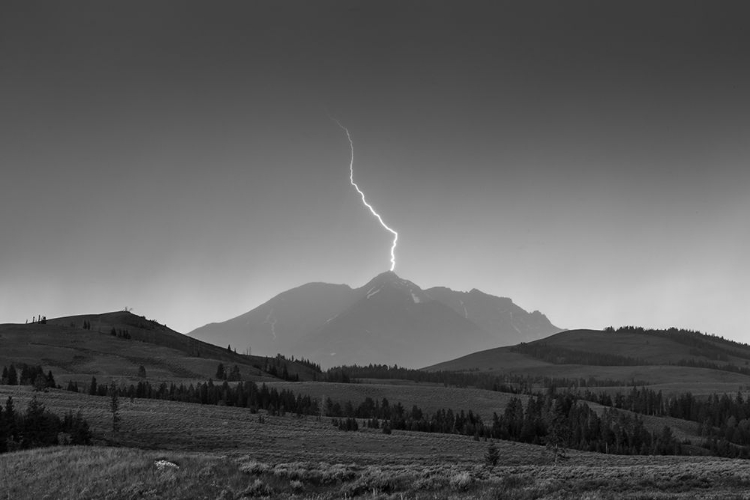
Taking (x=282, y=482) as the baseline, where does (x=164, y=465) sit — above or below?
above

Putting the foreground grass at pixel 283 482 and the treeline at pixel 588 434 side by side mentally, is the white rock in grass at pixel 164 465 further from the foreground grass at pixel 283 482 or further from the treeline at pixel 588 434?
the treeline at pixel 588 434

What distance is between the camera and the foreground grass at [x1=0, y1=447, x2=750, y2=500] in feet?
76.4

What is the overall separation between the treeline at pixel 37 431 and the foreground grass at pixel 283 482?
22.2 metres

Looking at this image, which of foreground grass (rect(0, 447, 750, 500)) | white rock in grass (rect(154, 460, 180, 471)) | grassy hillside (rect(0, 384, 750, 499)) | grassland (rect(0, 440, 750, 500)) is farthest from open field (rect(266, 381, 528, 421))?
white rock in grass (rect(154, 460, 180, 471))

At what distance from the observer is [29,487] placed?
27.9 metres

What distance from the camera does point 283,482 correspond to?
82.9ft

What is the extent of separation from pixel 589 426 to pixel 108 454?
114140 mm

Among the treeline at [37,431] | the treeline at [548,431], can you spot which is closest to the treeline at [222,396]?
the treeline at [548,431]

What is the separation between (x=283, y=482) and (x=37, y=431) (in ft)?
128

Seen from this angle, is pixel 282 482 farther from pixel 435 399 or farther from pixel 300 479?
pixel 435 399

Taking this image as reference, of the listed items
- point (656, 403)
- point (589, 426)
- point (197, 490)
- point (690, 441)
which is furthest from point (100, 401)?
point (656, 403)

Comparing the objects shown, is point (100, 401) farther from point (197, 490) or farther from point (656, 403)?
point (656, 403)

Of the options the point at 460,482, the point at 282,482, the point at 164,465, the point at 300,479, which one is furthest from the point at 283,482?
the point at 460,482

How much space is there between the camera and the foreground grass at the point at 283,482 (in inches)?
917
